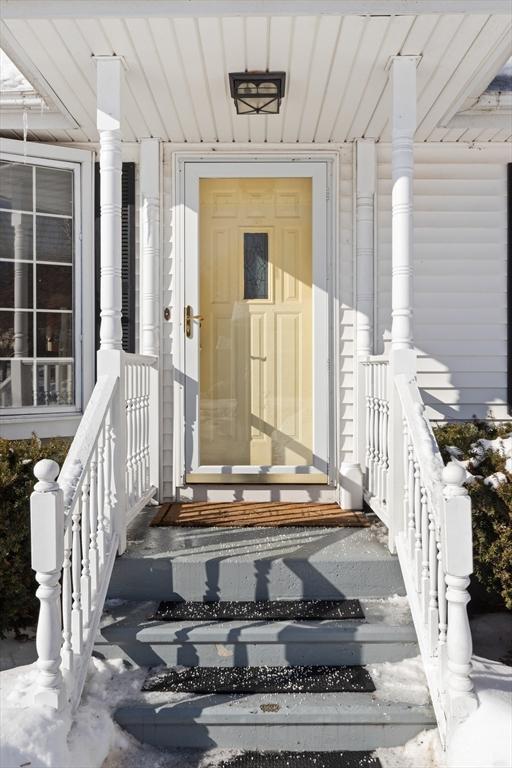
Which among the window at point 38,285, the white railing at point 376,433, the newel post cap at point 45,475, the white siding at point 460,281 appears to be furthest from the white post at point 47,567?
the white siding at point 460,281

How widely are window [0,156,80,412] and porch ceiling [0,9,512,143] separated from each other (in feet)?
1.71

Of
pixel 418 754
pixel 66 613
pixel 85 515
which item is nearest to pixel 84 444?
pixel 85 515

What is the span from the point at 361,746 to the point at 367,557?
88 cm

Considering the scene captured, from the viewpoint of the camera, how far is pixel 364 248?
432 centimetres

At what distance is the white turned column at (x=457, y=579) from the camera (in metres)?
2.25

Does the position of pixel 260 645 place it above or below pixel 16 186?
below

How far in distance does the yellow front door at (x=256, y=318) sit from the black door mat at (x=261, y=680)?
6.04ft

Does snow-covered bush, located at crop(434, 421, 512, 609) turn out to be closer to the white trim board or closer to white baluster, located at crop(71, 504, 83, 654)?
white baluster, located at crop(71, 504, 83, 654)

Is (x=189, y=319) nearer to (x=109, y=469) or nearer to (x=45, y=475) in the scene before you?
(x=109, y=469)

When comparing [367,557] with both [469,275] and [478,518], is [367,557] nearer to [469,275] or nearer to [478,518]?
[478,518]

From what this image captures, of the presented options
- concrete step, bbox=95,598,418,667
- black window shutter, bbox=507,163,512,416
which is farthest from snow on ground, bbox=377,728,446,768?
black window shutter, bbox=507,163,512,416

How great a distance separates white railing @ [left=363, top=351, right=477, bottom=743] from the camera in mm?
2262

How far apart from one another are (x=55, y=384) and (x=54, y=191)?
1294mm

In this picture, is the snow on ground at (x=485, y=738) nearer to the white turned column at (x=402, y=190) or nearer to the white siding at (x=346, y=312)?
the white turned column at (x=402, y=190)
